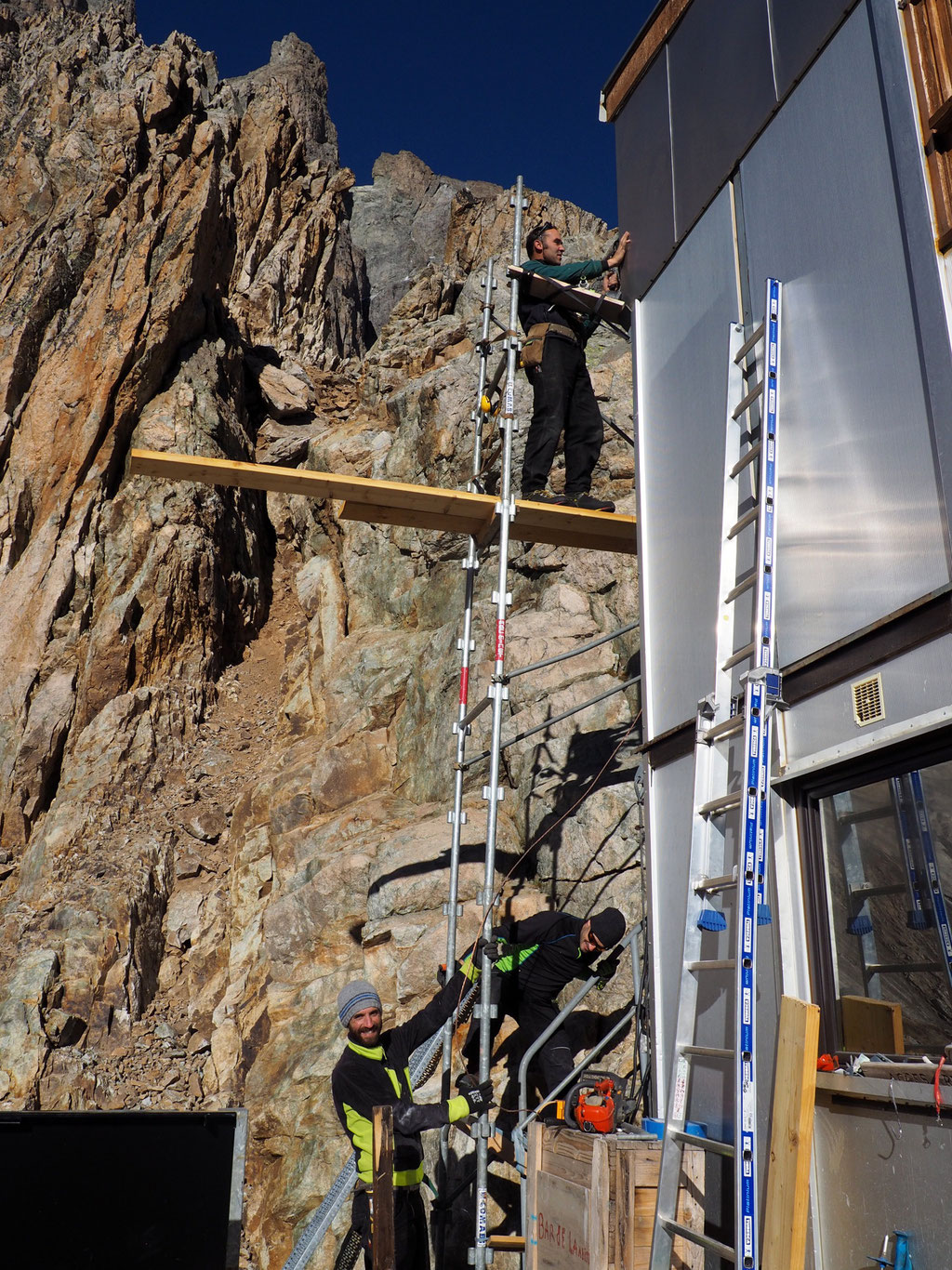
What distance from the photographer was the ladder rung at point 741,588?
16.7 ft

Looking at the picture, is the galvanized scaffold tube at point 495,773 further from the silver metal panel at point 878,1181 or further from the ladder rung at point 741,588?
the silver metal panel at point 878,1181

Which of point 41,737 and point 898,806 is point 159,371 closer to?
point 41,737

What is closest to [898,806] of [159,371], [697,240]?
[697,240]

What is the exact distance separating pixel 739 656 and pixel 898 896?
4.66 ft

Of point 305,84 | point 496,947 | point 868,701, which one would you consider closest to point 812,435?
point 868,701

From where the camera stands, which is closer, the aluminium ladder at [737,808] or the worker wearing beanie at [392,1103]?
the aluminium ladder at [737,808]

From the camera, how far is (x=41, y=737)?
61.1ft

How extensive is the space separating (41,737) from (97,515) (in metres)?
5.27

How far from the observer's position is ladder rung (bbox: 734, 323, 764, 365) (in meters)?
5.36

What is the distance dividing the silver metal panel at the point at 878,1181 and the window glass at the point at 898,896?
1.15ft

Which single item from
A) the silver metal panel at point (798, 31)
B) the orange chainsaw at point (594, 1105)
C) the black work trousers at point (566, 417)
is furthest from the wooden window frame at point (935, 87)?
the black work trousers at point (566, 417)

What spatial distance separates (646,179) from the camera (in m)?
7.51

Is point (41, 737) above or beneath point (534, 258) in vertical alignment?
beneath

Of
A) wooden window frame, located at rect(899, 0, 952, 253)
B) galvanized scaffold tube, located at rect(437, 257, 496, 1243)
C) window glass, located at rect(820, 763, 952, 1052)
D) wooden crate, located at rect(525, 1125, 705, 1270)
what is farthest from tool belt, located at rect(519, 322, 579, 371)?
wooden crate, located at rect(525, 1125, 705, 1270)
